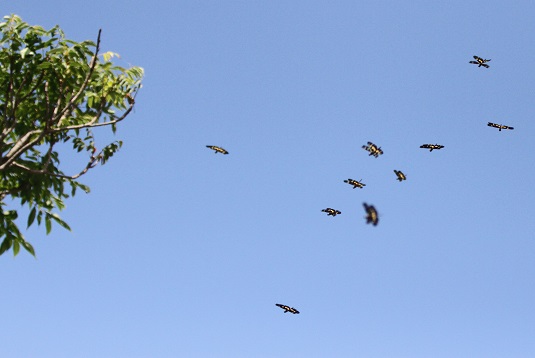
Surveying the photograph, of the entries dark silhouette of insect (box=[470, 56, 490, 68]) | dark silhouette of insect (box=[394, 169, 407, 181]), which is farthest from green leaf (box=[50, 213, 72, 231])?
dark silhouette of insect (box=[470, 56, 490, 68])

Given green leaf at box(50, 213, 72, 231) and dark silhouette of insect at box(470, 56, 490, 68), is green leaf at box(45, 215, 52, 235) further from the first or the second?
dark silhouette of insect at box(470, 56, 490, 68)

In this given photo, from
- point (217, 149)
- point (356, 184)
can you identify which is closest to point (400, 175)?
point (356, 184)

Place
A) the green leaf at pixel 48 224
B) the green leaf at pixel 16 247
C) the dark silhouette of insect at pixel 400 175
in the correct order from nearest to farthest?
the dark silhouette of insect at pixel 400 175 → the green leaf at pixel 16 247 → the green leaf at pixel 48 224

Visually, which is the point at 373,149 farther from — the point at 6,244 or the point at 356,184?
the point at 6,244

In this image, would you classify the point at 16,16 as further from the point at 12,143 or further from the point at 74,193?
the point at 74,193

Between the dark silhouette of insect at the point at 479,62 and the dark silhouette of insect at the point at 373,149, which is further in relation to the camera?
the dark silhouette of insect at the point at 479,62

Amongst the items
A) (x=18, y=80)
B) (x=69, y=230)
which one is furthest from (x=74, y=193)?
(x=18, y=80)

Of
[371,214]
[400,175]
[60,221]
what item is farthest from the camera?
[60,221]

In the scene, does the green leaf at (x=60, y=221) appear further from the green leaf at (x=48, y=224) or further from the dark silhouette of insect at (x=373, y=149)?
the dark silhouette of insect at (x=373, y=149)

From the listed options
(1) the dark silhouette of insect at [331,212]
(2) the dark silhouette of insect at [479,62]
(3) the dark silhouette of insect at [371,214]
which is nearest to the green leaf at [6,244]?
(1) the dark silhouette of insect at [331,212]

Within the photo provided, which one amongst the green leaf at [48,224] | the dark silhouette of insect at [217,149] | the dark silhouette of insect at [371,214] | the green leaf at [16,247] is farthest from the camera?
the dark silhouette of insect at [217,149]

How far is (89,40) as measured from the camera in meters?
17.3

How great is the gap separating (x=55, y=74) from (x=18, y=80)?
4.24ft

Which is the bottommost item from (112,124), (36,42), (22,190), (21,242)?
(21,242)
